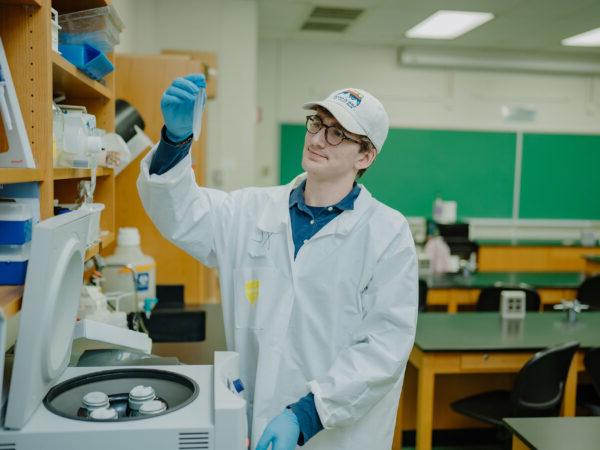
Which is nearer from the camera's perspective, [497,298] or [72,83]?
[72,83]

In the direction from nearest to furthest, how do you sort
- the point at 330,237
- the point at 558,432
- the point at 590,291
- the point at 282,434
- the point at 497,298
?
the point at 282,434
the point at 330,237
the point at 558,432
the point at 497,298
the point at 590,291

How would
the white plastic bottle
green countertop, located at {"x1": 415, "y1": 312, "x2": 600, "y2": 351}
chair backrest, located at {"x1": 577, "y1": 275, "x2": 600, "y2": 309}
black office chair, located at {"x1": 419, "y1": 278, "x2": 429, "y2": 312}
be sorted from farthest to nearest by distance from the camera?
chair backrest, located at {"x1": 577, "y1": 275, "x2": 600, "y2": 309} < black office chair, located at {"x1": 419, "y1": 278, "x2": 429, "y2": 312} < green countertop, located at {"x1": 415, "y1": 312, "x2": 600, "y2": 351} < the white plastic bottle

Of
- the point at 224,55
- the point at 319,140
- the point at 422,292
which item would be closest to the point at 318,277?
the point at 319,140

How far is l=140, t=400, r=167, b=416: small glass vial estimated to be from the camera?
33.9 inches

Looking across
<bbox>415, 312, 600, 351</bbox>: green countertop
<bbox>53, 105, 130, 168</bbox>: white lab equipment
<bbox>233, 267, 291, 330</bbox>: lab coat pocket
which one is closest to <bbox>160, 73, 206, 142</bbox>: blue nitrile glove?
<bbox>53, 105, 130, 168</bbox>: white lab equipment

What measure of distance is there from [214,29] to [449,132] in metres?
2.86

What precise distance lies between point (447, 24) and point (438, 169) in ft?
5.36

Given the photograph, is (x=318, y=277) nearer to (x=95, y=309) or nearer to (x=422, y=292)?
(x=95, y=309)

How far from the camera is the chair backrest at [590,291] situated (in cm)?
383

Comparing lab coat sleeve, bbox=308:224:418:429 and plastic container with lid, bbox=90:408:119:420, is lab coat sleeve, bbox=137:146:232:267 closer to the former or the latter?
lab coat sleeve, bbox=308:224:418:429

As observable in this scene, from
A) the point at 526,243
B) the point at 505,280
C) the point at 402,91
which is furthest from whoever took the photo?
the point at 402,91

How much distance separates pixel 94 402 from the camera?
36.0 inches

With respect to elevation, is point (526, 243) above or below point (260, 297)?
below

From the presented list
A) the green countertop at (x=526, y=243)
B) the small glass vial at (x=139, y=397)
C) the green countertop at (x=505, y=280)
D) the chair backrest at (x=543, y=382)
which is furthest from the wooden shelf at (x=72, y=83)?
the green countertop at (x=526, y=243)
